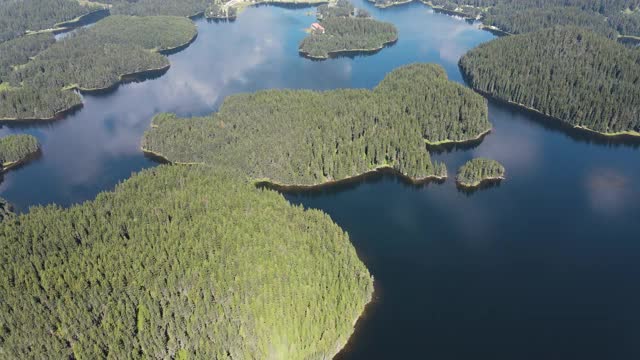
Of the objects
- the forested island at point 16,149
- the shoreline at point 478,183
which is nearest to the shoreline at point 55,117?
the forested island at point 16,149

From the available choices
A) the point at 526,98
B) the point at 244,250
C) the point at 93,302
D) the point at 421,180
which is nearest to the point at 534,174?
the point at 421,180

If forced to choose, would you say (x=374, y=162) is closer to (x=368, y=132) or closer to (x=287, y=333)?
(x=368, y=132)

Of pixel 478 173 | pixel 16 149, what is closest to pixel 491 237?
pixel 478 173

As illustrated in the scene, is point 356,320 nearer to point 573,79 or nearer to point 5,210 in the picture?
point 5,210

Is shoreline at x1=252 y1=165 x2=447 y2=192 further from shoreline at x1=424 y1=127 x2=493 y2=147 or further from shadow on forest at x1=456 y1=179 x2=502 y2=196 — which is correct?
shoreline at x1=424 y1=127 x2=493 y2=147

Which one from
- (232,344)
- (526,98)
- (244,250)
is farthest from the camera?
(526,98)
